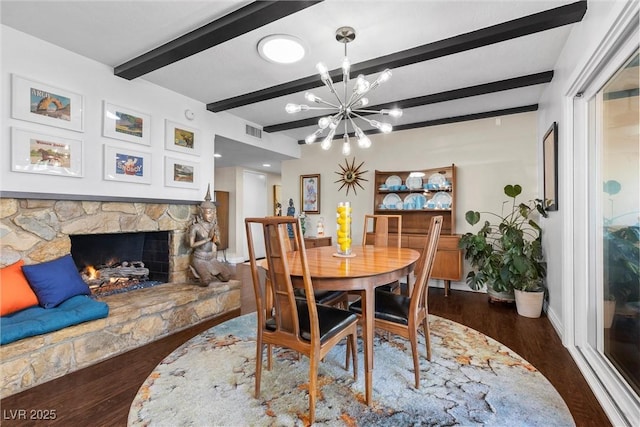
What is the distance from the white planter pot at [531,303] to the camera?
3.17 meters

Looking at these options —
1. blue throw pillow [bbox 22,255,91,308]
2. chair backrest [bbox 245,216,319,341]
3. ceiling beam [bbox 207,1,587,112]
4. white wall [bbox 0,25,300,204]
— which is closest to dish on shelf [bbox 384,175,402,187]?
ceiling beam [bbox 207,1,587,112]

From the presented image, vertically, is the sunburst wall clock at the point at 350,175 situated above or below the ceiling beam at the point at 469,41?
below

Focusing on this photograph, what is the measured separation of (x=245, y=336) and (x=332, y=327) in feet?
4.29

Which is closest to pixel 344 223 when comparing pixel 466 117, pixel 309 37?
pixel 309 37

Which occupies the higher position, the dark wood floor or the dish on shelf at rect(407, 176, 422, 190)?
the dish on shelf at rect(407, 176, 422, 190)

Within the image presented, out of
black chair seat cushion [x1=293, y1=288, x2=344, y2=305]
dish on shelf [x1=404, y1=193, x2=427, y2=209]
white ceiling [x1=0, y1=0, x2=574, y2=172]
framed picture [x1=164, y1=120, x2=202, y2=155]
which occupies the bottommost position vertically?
black chair seat cushion [x1=293, y1=288, x2=344, y2=305]

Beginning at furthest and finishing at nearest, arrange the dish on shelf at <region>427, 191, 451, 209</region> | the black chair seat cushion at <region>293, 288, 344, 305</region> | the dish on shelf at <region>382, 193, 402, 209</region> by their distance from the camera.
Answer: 1. the dish on shelf at <region>382, 193, 402, 209</region>
2. the dish on shelf at <region>427, 191, 451, 209</region>
3. the black chair seat cushion at <region>293, 288, 344, 305</region>

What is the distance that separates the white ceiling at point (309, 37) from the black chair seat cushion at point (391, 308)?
198 cm

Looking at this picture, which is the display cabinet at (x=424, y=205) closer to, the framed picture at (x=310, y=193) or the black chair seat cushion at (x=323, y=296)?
the framed picture at (x=310, y=193)

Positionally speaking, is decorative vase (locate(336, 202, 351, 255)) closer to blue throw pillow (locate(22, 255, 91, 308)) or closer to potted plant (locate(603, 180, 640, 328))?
potted plant (locate(603, 180, 640, 328))

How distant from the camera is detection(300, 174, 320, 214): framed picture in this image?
5641mm

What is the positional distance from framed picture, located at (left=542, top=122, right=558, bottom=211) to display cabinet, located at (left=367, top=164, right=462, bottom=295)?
3.83 feet

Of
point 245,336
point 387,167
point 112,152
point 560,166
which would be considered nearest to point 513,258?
point 560,166

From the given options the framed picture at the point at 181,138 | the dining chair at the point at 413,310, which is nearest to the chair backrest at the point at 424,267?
the dining chair at the point at 413,310
